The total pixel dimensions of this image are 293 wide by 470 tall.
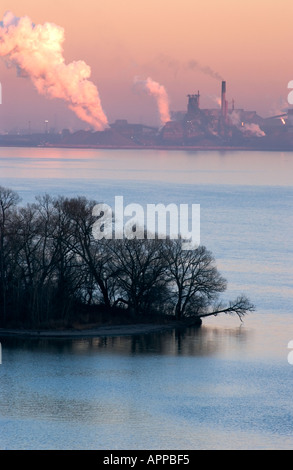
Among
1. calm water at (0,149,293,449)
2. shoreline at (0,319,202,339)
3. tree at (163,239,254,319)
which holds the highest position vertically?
tree at (163,239,254,319)

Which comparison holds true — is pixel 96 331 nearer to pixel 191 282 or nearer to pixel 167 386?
pixel 191 282

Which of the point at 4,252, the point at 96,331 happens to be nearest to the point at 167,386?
the point at 96,331

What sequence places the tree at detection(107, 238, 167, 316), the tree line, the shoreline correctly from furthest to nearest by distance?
1. the tree at detection(107, 238, 167, 316)
2. the tree line
3. the shoreline

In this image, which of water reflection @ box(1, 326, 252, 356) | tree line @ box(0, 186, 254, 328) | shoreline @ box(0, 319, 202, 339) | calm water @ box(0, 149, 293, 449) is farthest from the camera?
tree line @ box(0, 186, 254, 328)

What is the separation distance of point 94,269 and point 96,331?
101 inches

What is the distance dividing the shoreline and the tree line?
60cm

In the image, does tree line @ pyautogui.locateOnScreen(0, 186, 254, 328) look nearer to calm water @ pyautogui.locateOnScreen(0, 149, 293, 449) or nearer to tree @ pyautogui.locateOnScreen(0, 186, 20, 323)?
tree @ pyautogui.locateOnScreen(0, 186, 20, 323)

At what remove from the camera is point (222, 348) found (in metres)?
34.1

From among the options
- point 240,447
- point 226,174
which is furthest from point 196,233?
point 226,174

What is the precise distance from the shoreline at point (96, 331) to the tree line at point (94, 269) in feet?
1.98

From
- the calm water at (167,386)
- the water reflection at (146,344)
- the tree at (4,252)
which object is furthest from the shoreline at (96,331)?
the tree at (4,252)

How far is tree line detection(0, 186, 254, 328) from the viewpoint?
121 feet

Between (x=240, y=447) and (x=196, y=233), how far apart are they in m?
→ 38.1

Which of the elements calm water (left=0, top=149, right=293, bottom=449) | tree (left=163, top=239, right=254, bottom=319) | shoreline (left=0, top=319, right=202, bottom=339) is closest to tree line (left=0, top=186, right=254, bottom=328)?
tree (left=163, top=239, right=254, bottom=319)
